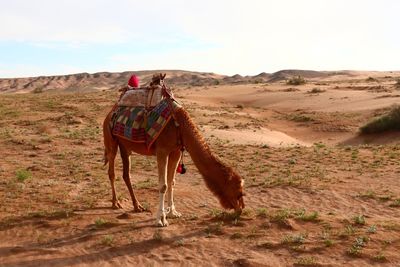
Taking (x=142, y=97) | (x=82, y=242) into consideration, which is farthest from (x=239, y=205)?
(x=142, y=97)

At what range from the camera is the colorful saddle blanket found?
7906 mm

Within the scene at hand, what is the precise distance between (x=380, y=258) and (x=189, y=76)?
354 ft

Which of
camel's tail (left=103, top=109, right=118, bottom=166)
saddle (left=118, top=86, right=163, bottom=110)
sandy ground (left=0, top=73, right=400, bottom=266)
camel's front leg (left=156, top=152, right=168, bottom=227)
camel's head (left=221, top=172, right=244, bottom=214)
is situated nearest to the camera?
sandy ground (left=0, top=73, right=400, bottom=266)

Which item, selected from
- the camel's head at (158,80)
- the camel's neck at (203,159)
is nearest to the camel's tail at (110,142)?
the camel's head at (158,80)

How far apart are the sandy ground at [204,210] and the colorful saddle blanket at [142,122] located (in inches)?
60.0

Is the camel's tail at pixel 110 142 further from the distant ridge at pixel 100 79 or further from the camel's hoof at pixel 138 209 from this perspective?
the distant ridge at pixel 100 79

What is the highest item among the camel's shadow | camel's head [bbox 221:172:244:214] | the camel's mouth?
camel's head [bbox 221:172:244:214]

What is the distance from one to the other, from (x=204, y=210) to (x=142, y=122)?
2.29m

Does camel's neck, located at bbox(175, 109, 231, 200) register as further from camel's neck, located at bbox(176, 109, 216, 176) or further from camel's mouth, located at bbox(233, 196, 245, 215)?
camel's mouth, located at bbox(233, 196, 245, 215)

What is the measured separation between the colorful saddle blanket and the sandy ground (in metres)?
1.52

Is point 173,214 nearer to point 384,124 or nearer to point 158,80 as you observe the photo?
point 158,80

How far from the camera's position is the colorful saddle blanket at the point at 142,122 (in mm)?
7906

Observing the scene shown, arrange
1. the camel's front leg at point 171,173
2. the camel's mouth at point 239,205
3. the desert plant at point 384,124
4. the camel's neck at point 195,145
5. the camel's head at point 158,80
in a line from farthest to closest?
the desert plant at point 384,124, the camel's head at point 158,80, the camel's front leg at point 171,173, the camel's neck at point 195,145, the camel's mouth at point 239,205

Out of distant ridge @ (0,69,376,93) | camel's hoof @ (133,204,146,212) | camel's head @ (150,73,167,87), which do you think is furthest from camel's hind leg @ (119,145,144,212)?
distant ridge @ (0,69,376,93)
